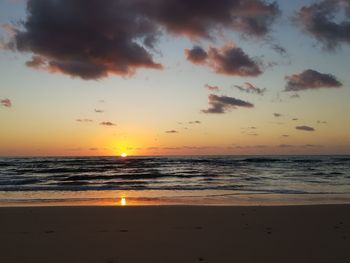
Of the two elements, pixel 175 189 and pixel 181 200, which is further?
pixel 175 189
